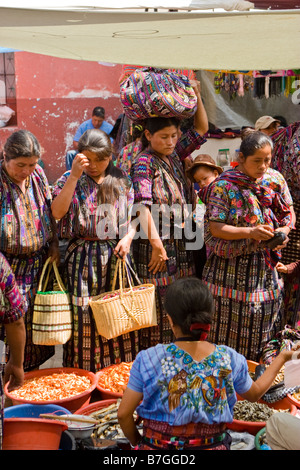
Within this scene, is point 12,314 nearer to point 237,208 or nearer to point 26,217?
point 26,217

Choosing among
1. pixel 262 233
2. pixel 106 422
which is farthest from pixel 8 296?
pixel 262 233

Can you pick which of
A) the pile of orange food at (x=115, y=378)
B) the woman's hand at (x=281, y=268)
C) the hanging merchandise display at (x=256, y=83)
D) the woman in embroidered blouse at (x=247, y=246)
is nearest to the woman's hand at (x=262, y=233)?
the woman in embroidered blouse at (x=247, y=246)

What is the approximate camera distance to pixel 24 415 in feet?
11.7

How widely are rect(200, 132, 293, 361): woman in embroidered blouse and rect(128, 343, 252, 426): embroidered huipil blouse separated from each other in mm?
1651

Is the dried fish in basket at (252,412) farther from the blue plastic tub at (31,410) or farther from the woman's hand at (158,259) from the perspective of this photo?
the woman's hand at (158,259)

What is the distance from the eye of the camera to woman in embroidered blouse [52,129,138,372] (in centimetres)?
401

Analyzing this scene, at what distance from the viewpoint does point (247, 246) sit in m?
4.06

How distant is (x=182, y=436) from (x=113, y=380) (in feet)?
5.56

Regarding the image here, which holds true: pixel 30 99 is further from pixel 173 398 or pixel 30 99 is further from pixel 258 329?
pixel 173 398

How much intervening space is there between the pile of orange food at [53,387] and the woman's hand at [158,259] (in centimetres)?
96

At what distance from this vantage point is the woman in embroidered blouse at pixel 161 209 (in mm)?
4277

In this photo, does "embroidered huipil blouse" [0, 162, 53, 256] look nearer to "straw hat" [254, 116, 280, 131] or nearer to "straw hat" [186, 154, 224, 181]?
"straw hat" [186, 154, 224, 181]

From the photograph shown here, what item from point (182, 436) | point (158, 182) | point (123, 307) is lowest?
point (182, 436)

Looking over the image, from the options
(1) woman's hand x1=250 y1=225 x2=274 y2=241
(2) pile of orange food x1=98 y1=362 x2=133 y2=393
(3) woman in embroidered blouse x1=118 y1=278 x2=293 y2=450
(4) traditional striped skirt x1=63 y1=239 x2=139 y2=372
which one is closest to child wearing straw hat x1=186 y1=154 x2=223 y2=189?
(1) woman's hand x1=250 y1=225 x2=274 y2=241
